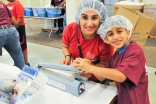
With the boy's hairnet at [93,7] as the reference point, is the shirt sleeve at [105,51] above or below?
below

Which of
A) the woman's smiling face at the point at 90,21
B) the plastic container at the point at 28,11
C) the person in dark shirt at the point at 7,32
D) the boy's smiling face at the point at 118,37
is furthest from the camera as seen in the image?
the plastic container at the point at 28,11

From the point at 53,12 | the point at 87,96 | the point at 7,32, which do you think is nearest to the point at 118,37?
the point at 87,96

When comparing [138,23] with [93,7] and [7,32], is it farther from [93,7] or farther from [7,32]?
[7,32]

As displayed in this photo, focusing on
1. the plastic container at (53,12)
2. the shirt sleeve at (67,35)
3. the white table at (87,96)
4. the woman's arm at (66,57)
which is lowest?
the white table at (87,96)

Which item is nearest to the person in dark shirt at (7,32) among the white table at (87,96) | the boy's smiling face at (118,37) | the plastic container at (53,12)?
the white table at (87,96)

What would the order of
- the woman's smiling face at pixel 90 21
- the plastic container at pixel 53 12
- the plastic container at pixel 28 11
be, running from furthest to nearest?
1. the plastic container at pixel 28 11
2. the plastic container at pixel 53 12
3. the woman's smiling face at pixel 90 21

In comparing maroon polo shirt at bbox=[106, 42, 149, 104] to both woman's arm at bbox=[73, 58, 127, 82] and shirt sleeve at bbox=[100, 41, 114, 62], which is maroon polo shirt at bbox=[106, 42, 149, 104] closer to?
woman's arm at bbox=[73, 58, 127, 82]

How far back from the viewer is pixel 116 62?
1.03 metres

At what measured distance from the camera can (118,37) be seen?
3.33ft

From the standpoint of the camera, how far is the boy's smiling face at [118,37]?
1.02m

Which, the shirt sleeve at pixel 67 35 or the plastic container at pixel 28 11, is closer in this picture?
the shirt sleeve at pixel 67 35

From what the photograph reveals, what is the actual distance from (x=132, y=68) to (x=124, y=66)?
0.04 meters

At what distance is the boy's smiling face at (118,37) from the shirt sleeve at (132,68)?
0.12 metres

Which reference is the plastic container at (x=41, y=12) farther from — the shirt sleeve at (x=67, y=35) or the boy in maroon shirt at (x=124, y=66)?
the boy in maroon shirt at (x=124, y=66)
